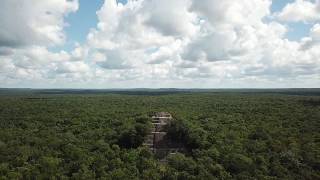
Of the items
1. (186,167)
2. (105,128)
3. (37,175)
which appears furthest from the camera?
Answer: (105,128)

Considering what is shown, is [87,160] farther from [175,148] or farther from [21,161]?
[175,148]

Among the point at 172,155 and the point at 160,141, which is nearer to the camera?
the point at 172,155

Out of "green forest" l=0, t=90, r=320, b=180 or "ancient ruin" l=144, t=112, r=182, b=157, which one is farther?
"ancient ruin" l=144, t=112, r=182, b=157

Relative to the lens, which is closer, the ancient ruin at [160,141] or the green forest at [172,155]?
the green forest at [172,155]

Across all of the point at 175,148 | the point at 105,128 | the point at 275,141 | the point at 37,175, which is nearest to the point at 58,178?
the point at 37,175

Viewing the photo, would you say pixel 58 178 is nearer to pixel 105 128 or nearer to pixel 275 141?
pixel 105 128

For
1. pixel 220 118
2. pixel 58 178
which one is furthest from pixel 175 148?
pixel 220 118

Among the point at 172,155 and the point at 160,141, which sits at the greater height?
the point at 160,141

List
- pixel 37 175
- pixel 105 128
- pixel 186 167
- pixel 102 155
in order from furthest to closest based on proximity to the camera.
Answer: pixel 105 128, pixel 102 155, pixel 186 167, pixel 37 175

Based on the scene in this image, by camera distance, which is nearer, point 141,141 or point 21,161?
point 21,161

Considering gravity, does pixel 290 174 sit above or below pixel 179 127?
below
